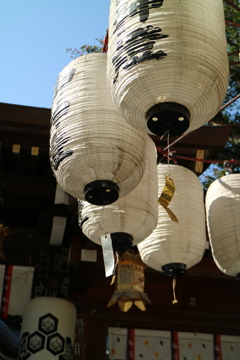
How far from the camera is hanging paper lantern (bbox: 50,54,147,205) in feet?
10.5

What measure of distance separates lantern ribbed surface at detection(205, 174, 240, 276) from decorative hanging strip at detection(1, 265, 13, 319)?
2746 millimetres

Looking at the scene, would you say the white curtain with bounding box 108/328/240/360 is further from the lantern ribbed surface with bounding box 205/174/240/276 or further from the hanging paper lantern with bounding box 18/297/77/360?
the lantern ribbed surface with bounding box 205/174/240/276

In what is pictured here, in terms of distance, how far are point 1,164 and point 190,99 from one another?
3641 mm

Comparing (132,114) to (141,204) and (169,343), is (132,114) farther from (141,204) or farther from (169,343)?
(169,343)

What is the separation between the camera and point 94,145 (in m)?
3.18

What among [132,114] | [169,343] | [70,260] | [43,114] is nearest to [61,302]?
[70,260]

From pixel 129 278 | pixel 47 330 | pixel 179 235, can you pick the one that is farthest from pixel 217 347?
pixel 179 235

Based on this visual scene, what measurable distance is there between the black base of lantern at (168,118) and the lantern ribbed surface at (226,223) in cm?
155

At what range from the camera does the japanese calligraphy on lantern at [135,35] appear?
9.30 feet

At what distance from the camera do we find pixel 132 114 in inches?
116

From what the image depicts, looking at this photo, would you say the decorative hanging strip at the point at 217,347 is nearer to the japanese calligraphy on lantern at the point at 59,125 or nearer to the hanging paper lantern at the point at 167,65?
the japanese calligraphy on lantern at the point at 59,125

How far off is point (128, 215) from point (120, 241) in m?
0.18

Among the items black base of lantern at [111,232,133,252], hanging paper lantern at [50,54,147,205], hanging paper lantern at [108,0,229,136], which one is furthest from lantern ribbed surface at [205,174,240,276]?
hanging paper lantern at [108,0,229,136]

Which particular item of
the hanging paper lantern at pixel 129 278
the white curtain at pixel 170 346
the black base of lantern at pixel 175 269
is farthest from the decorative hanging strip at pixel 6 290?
the black base of lantern at pixel 175 269
